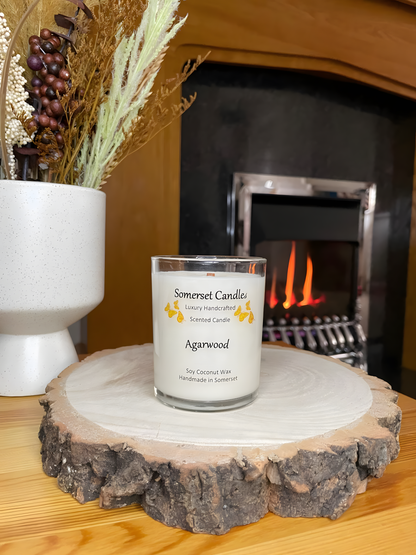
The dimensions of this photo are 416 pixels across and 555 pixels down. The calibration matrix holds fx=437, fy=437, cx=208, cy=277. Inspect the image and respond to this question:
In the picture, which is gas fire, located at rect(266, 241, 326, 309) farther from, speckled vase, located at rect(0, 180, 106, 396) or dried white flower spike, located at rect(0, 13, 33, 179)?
dried white flower spike, located at rect(0, 13, 33, 179)

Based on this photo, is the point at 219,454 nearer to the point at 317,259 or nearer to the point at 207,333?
the point at 207,333

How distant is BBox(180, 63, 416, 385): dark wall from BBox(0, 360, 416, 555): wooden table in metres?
1.28

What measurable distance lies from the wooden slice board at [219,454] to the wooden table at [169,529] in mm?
10

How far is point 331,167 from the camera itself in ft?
6.04

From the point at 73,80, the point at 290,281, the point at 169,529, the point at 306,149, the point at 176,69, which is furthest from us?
the point at 290,281

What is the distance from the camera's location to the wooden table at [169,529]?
36cm

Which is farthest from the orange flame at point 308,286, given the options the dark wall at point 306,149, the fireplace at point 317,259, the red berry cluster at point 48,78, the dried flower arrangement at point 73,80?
the red berry cluster at point 48,78

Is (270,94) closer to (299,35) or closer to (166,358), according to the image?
(299,35)

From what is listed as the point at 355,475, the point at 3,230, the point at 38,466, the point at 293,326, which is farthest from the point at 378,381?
the point at 293,326

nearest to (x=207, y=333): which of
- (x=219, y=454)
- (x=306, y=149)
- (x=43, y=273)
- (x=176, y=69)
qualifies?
(x=219, y=454)

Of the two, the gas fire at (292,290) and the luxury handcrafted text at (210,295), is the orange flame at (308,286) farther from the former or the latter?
the luxury handcrafted text at (210,295)

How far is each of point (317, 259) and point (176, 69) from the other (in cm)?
99

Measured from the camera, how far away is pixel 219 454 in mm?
387

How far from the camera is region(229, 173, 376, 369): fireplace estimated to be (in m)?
1.81
